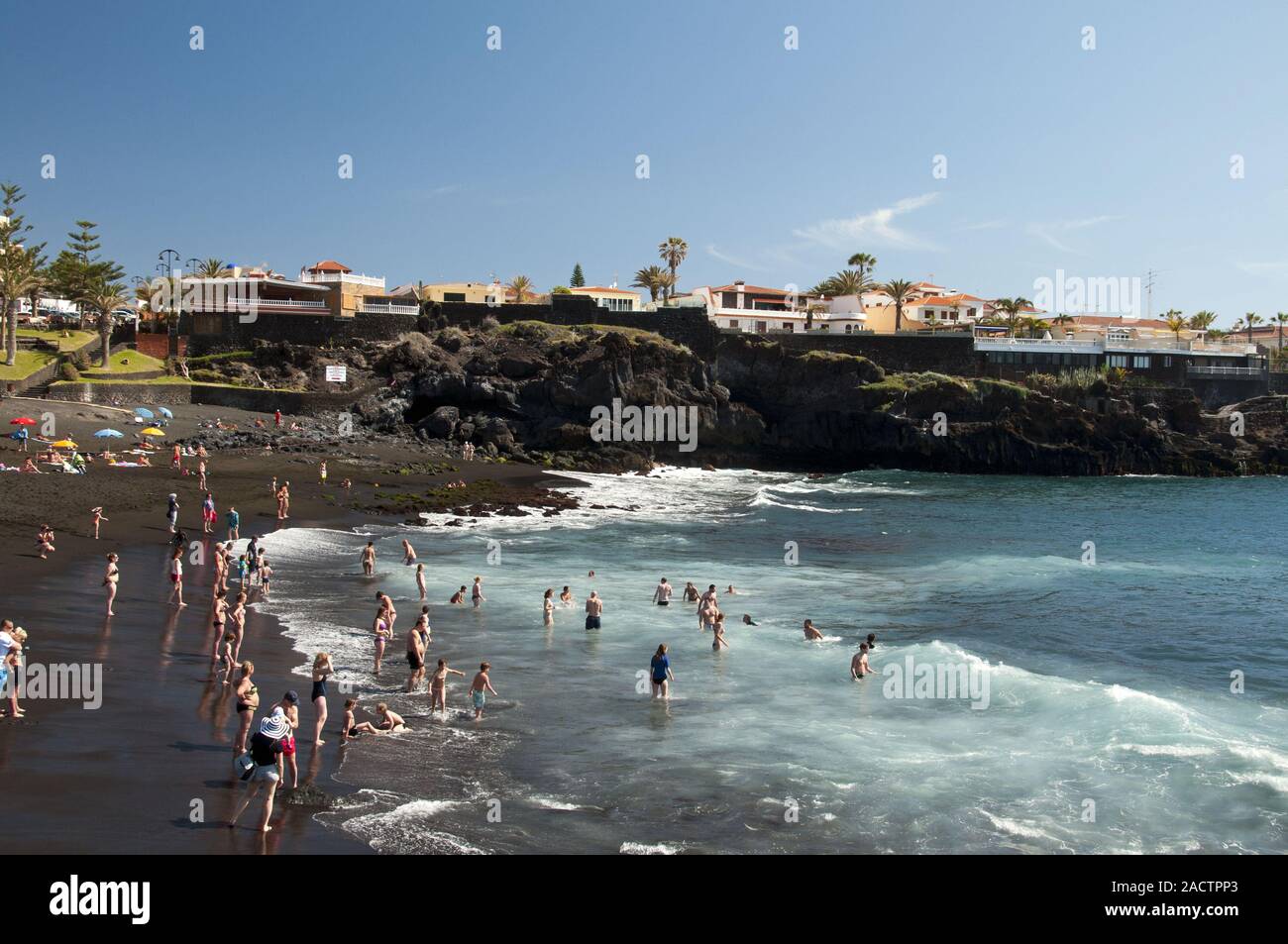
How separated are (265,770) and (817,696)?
35.6 ft

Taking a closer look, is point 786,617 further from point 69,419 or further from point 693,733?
point 69,419

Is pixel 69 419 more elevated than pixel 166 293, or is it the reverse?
pixel 166 293

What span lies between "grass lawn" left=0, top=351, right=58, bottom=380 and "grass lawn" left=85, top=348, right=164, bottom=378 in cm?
237

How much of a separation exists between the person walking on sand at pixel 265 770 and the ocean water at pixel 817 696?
0.86 m

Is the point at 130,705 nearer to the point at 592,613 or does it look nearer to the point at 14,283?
the point at 592,613

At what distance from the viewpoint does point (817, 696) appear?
741 inches

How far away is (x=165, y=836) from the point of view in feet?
35.0

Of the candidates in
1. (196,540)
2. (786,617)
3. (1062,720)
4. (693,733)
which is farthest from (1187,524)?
(196,540)

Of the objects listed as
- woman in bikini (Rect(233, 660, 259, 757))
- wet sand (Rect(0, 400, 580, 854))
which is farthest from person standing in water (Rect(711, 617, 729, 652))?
woman in bikini (Rect(233, 660, 259, 757))

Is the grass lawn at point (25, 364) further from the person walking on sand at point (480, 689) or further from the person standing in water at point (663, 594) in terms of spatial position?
the person walking on sand at point (480, 689)

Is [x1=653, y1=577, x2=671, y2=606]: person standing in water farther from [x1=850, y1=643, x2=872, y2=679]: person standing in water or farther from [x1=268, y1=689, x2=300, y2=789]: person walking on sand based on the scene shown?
[x1=268, y1=689, x2=300, y2=789]: person walking on sand

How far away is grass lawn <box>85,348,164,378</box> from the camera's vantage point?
53959 millimetres

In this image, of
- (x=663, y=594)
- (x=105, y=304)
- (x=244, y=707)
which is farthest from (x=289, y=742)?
(x=105, y=304)

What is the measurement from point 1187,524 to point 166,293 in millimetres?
64532
